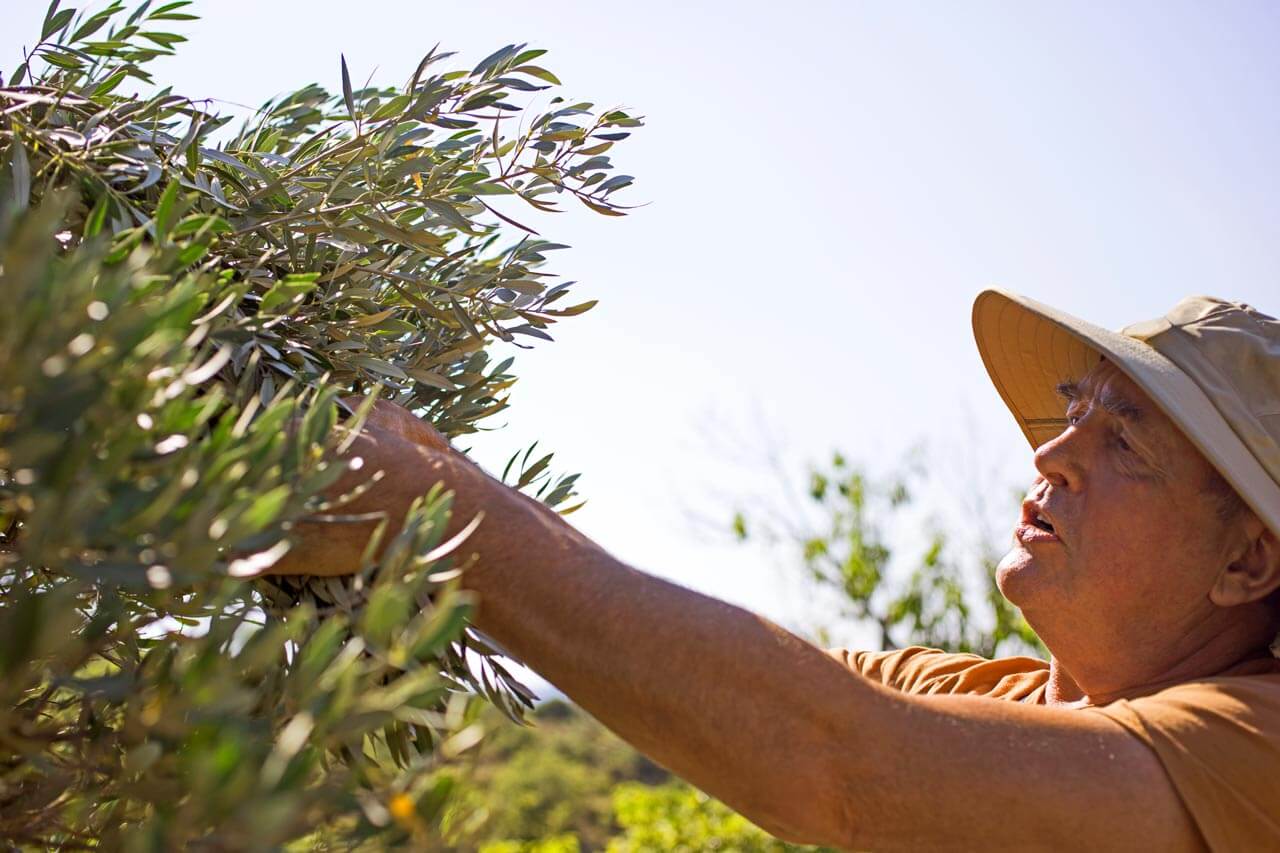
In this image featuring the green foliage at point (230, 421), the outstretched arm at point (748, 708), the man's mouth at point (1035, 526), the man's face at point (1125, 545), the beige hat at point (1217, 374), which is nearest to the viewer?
the green foliage at point (230, 421)

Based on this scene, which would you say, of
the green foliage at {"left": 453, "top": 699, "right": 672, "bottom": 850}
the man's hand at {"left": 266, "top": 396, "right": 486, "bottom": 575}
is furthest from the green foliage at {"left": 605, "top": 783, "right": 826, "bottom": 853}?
the man's hand at {"left": 266, "top": 396, "right": 486, "bottom": 575}

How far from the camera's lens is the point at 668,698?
61.5 inches

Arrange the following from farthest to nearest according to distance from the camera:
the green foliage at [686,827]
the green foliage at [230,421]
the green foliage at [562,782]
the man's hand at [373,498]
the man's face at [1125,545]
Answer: the green foliage at [562,782]
the green foliage at [686,827]
the man's face at [1125,545]
the man's hand at [373,498]
the green foliage at [230,421]

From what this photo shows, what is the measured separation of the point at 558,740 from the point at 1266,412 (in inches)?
1244

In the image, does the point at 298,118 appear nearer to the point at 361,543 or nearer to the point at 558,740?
the point at 361,543

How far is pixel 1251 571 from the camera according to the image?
238cm

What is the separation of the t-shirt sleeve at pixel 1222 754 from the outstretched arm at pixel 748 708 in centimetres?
13

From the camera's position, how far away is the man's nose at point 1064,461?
254 cm

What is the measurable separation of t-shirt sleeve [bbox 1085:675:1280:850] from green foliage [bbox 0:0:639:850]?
99cm

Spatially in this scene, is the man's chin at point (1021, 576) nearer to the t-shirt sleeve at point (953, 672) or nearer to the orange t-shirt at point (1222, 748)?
the t-shirt sleeve at point (953, 672)

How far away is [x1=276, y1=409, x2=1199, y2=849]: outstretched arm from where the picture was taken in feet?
5.08

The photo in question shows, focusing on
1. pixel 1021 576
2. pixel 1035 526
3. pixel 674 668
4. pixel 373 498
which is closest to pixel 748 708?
pixel 674 668

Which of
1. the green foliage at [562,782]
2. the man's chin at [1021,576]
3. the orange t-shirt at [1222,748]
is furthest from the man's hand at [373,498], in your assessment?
the green foliage at [562,782]

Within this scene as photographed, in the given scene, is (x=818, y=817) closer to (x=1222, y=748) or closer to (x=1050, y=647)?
(x=1222, y=748)
